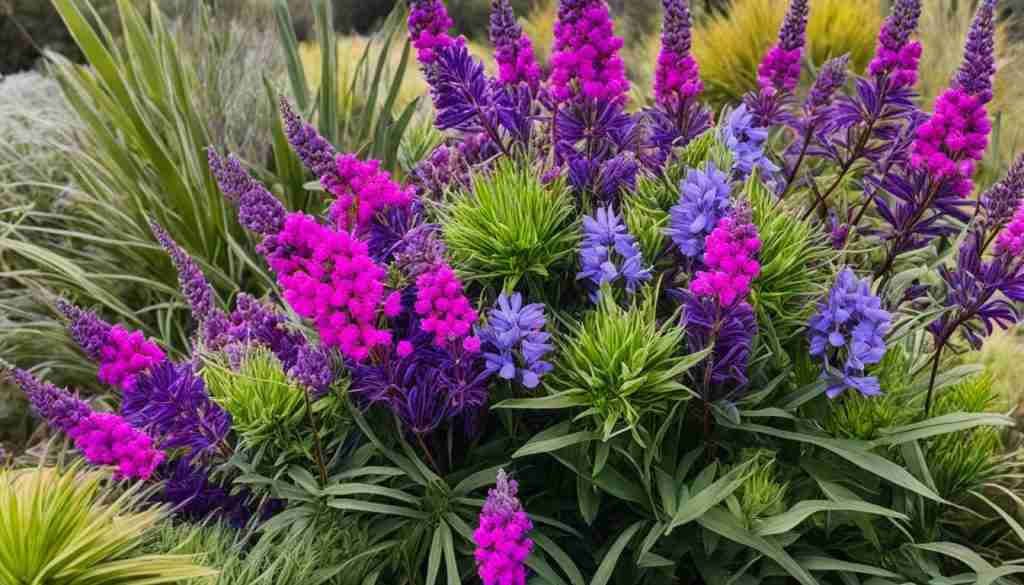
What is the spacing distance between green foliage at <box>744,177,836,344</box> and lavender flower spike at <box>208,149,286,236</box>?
2.90ft

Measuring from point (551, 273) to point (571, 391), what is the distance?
423 millimetres

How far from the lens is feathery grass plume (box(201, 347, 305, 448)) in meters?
1.68

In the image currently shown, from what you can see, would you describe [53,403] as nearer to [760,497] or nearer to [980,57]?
[760,497]

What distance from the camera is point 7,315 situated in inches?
134

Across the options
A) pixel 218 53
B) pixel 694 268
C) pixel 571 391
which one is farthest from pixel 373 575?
pixel 218 53

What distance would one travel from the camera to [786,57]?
6.78ft

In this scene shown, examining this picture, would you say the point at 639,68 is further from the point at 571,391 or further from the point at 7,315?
the point at 571,391

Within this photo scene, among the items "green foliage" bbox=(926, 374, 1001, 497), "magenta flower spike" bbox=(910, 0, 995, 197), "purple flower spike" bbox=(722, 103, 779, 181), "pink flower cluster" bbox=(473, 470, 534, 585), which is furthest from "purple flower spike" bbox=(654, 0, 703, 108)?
"pink flower cluster" bbox=(473, 470, 534, 585)

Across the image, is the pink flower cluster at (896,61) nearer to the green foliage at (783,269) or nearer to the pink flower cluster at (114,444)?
the green foliage at (783,269)

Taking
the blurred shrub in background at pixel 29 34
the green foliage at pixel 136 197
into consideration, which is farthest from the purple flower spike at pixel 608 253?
the blurred shrub in background at pixel 29 34

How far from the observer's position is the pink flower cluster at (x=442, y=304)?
1444mm

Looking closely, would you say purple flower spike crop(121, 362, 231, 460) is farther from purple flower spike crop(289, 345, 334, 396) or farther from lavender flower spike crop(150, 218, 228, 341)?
purple flower spike crop(289, 345, 334, 396)

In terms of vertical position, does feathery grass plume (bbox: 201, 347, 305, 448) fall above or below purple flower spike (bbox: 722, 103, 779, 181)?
below

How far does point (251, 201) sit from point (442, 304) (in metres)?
0.39
